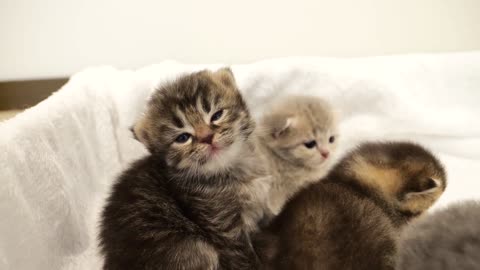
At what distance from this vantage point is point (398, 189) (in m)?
1.05

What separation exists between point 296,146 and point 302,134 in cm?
4

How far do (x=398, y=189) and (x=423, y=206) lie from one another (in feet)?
0.21

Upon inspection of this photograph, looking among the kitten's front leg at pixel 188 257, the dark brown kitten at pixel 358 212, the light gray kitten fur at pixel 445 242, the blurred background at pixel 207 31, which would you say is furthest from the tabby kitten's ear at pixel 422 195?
the blurred background at pixel 207 31

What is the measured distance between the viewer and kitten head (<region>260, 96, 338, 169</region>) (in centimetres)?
138

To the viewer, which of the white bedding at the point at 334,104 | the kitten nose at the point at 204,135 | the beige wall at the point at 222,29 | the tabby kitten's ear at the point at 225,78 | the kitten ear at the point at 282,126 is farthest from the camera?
the beige wall at the point at 222,29

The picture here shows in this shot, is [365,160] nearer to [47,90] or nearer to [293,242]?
[293,242]

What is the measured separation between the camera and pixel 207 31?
6.28 ft

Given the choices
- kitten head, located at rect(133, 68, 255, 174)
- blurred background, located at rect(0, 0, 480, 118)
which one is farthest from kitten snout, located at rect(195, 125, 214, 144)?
blurred background, located at rect(0, 0, 480, 118)

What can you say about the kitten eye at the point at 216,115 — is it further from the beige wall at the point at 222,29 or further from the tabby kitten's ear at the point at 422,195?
the beige wall at the point at 222,29

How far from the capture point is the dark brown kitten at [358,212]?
3.13 ft

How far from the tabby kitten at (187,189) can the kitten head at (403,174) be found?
31cm

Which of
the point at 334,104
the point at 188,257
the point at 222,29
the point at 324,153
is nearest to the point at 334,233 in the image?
the point at 188,257

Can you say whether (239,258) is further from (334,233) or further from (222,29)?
(222,29)

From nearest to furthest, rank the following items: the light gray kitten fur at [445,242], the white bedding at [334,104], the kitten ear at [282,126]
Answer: the light gray kitten fur at [445,242] < the kitten ear at [282,126] < the white bedding at [334,104]
